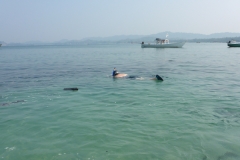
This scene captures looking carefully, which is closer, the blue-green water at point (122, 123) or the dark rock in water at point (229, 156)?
the dark rock in water at point (229, 156)

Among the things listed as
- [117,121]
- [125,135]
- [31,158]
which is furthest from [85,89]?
[31,158]

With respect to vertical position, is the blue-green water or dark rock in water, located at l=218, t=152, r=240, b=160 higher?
the blue-green water

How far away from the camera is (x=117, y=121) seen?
517 inches

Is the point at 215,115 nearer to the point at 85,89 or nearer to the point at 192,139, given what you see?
the point at 192,139

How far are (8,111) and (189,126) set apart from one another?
12.1 meters

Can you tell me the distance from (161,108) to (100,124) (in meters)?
4.92

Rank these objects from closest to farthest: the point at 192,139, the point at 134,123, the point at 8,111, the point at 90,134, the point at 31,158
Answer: the point at 31,158 → the point at 192,139 → the point at 90,134 → the point at 134,123 → the point at 8,111

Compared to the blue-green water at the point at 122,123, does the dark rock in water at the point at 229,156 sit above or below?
below

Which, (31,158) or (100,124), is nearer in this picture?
(31,158)

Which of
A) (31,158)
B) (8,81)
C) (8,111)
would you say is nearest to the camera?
(31,158)

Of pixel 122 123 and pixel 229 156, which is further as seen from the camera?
pixel 122 123

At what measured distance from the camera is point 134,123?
499 inches

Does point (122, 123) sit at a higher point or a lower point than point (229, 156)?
higher

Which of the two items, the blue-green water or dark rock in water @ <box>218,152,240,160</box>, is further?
the blue-green water
